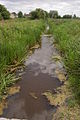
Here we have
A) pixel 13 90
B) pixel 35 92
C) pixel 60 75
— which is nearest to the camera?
pixel 35 92

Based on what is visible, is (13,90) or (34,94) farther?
(13,90)

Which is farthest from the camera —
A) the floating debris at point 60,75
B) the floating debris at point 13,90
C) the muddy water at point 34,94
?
the floating debris at point 60,75

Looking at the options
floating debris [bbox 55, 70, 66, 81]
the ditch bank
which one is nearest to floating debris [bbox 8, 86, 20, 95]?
the ditch bank

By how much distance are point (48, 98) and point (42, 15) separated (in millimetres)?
41299

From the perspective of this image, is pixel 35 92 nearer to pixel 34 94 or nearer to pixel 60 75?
pixel 34 94

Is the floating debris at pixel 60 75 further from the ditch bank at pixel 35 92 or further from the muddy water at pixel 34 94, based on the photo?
the muddy water at pixel 34 94

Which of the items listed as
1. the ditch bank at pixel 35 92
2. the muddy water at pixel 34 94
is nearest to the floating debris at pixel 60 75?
the ditch bank at pixel 35 92

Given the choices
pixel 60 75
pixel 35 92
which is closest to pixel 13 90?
pixel 35 92

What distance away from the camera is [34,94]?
513 cm

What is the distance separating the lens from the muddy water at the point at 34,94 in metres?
4.21

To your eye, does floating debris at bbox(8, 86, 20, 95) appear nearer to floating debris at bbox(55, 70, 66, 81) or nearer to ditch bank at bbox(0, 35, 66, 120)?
ditch bank at bbox(0, 35, 66, 120)

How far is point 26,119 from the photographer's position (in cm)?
387

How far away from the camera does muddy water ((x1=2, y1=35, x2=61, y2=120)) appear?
421 cm

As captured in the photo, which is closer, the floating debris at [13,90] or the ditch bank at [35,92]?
the ditch bank at [35,92]
